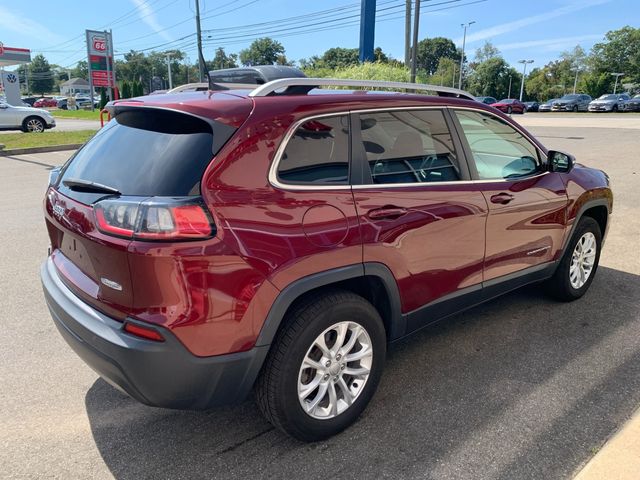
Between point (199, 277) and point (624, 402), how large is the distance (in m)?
2.53

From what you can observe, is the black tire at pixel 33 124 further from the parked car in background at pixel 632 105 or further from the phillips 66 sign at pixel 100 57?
the parked car in background at pixel 632 105

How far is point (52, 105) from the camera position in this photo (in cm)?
6444

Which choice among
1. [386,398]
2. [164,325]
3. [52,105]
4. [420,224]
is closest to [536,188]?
[420,224]

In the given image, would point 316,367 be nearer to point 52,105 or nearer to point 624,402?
point 624,402

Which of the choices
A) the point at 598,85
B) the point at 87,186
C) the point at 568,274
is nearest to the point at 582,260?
the point at 568,274

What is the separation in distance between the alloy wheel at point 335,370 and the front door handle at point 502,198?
52.2 inches

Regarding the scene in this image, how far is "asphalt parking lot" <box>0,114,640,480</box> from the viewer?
2381mm

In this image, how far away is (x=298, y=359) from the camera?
2324 mm

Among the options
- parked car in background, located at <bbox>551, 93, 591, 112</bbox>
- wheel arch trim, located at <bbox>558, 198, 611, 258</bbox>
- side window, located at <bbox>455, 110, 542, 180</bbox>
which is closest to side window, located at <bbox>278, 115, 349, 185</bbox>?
side window, located at <bbox>455, 110, 542, 180</bbox>

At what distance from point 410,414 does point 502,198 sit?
5.05ft

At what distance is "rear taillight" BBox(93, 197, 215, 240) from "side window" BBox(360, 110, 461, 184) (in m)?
1.00

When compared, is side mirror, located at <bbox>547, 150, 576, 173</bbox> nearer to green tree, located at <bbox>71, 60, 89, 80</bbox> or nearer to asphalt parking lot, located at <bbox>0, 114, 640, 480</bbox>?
asphalt parking lot, located at <bbox>0, 114, 640, 480</bbox>

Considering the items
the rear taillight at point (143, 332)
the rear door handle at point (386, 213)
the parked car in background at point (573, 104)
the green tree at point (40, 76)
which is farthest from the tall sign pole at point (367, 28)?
the green tree at point (40, 76)

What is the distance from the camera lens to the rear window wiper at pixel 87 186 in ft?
7.52
